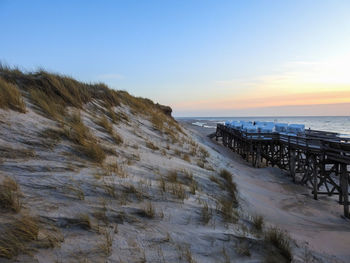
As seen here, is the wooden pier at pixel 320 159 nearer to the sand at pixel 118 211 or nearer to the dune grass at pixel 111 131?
the sand at pixel 118 211

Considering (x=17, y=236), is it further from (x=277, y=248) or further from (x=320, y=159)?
(x=320, y=159)

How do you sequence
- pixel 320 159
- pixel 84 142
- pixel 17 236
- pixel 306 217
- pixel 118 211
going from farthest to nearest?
pixel 320 159, pixel 306 217, pixel 84 142, pixel 118 211, pixel 17 236

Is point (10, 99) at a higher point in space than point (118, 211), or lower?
higher

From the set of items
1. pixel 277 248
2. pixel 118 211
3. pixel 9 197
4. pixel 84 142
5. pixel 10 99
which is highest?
pixel 10 99

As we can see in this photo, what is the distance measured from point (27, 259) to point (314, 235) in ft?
25.0

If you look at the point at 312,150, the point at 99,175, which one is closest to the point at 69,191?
the point at 99,175

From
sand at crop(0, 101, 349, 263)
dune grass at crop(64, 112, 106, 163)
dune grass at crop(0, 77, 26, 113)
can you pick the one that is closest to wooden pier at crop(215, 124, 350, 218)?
sand at crop(0, 101, 349, 263)

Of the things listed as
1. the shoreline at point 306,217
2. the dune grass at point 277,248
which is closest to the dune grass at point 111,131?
the shoreline at point 306,217

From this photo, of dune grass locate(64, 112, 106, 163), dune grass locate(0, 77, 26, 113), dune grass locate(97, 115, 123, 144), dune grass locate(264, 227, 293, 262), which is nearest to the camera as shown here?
dune grass locate(264, 227, 293, 262)

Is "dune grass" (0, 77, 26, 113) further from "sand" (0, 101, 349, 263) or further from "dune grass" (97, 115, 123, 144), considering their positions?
"dune grass" (97, 115, 123, 144)

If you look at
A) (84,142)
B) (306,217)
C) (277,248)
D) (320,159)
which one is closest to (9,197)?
(84,142)

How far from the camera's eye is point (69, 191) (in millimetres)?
3953

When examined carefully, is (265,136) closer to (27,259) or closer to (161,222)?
(161,222)

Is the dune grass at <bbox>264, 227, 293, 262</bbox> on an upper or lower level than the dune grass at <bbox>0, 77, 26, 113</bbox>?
lower
